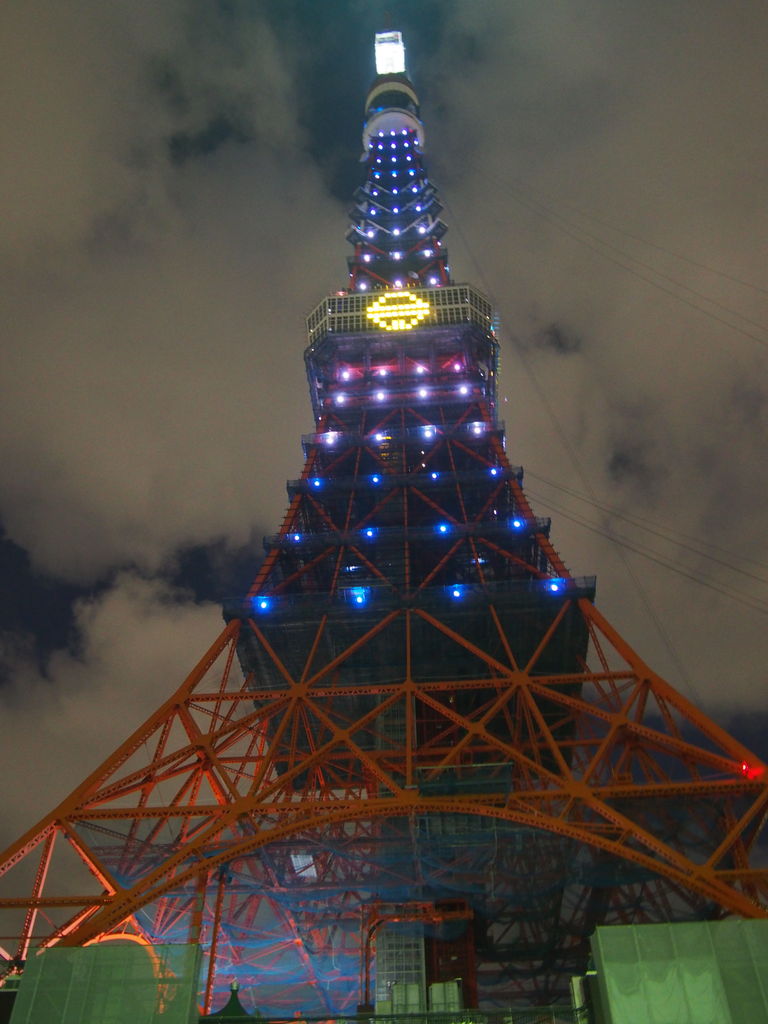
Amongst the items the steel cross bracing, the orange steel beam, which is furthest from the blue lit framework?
the orange steel beam

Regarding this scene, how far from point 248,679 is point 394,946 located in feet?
31.8

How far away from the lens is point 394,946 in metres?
23.5

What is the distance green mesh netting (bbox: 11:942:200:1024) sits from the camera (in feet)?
52.0

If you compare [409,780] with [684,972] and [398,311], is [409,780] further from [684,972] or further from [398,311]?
[398,311]

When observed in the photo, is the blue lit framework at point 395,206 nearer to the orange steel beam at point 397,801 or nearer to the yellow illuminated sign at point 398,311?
the yellow illuminated sign at point 398,311

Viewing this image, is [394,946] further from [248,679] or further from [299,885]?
[248,679]

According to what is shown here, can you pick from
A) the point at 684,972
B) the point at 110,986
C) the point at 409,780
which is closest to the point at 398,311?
the point at 409,780

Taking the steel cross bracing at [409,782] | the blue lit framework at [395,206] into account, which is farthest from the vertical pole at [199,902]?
the blue lit framework at [395,206]

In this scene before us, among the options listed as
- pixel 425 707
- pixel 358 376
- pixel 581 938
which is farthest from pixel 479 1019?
pixel 358 376

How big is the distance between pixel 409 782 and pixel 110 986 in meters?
7.67

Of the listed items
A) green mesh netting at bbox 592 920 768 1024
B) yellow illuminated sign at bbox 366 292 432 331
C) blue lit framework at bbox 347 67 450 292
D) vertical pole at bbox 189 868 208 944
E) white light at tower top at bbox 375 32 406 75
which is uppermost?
white light at tower top at bbox 375 32 406 75

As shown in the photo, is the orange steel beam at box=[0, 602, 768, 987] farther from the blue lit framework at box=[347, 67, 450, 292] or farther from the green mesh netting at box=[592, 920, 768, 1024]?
the blue lit framework at box=[347, 67, 450, 292]

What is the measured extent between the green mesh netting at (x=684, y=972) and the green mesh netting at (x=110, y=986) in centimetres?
779

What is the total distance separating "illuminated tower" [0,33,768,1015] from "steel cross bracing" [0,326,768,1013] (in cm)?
8
